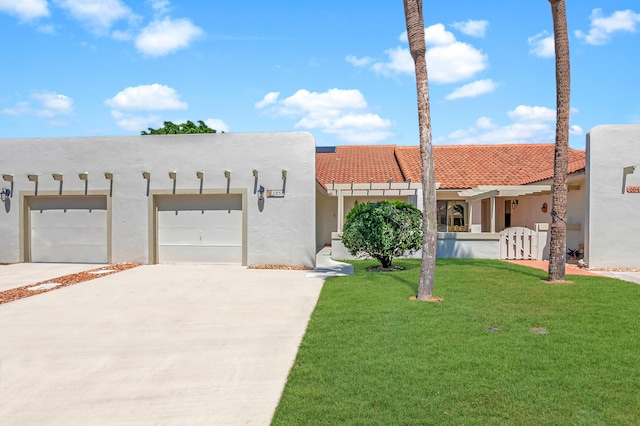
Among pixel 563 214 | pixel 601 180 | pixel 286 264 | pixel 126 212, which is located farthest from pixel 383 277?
pixel 126 212

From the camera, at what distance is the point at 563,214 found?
9.72 meters

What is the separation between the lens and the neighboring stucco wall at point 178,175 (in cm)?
1234

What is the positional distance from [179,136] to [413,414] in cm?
1161

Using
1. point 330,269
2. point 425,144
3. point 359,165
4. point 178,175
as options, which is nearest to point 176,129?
point 359,165

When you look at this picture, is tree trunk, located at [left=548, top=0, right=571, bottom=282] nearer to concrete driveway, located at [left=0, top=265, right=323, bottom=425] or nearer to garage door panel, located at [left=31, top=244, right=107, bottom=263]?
concrete driveway, located at [left=0, top=265, right=323, bottom=425]

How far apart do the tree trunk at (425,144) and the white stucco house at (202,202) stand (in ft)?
17.0

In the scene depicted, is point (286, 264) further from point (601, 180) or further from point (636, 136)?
point (636, 136)

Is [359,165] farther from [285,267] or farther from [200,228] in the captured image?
[200,228]

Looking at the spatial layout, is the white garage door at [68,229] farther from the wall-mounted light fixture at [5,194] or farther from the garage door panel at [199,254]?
the garage door panel at [199,254]

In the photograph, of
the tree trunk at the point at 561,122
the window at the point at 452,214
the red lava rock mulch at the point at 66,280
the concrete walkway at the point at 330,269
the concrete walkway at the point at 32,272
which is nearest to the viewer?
the red lava rock mulch at the point at 66,280

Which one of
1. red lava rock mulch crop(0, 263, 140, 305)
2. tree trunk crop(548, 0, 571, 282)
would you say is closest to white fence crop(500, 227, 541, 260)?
Result: tree trunk crop(548, 0, 571, 282)

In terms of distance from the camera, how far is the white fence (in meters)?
13.9

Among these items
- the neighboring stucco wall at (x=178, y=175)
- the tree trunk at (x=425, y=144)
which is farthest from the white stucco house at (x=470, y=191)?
the tree trunk at (x=425, y=144)

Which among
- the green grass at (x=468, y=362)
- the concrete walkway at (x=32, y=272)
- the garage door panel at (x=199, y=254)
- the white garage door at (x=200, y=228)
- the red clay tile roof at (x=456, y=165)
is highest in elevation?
the red clay tile roof at (x=456, y=165)
